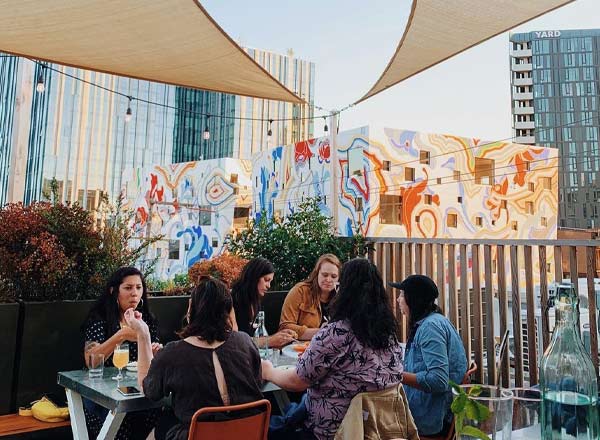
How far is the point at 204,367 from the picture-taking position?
195 cm

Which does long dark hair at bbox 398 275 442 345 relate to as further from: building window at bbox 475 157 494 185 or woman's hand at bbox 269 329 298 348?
building window at bbox 475 157 494 185

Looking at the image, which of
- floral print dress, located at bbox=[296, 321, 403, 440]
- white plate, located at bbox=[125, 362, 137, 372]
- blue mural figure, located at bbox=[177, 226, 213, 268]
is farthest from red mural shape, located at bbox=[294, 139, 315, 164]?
floral print dress, located at bbox=[296, 321, 403, 440]

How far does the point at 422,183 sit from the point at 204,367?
21.2 metres

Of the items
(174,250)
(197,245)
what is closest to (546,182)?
(197,245)

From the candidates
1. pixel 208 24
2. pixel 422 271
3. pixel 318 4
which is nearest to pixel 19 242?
pixel 208 24

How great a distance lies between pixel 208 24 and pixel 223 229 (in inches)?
1047

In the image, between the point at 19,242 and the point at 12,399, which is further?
the point at 19,242

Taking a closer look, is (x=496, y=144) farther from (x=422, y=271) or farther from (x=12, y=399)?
(x=12, y=399)

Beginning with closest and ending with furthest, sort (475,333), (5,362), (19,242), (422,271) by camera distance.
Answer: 1. (5,362)
2. (19,242)
3. (475,333)
4. (422,271)

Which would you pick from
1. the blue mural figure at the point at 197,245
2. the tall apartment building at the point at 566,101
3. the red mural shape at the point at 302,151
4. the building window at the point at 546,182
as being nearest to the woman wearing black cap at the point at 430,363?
the red mural shape at the point at 302,151

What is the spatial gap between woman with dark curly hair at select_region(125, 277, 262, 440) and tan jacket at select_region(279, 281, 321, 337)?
1.66 m

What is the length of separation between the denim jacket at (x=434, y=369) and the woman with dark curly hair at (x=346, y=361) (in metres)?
0.37

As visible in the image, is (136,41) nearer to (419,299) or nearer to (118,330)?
(118,330)

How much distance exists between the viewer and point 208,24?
12.0 feet
